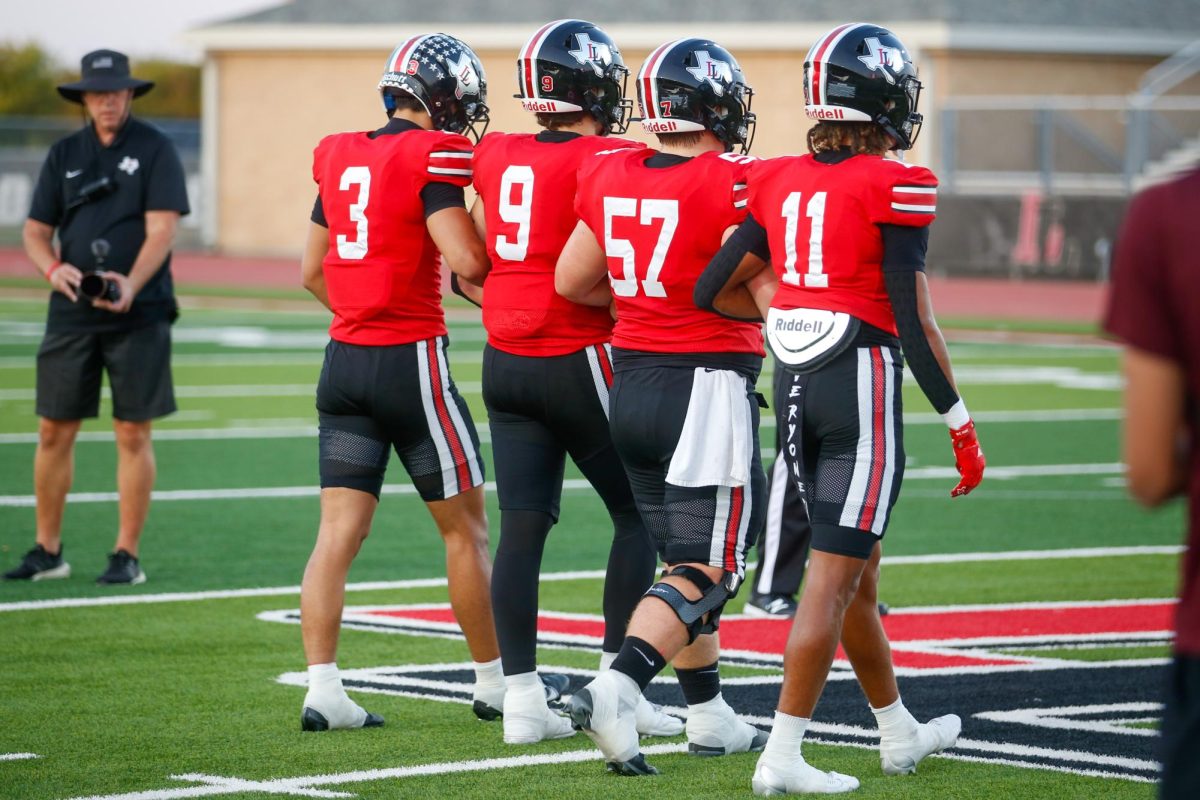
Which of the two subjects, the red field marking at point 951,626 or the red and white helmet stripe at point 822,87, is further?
the red field marking at point 951,626

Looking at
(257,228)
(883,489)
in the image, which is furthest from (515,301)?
(257,228)

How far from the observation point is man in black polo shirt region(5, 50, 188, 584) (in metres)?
8.84

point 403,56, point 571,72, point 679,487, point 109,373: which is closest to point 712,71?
point 571,72

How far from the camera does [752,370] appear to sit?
18.9 ft

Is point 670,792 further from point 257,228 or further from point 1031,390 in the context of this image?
A: point 257,228

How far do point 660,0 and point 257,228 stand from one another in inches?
396

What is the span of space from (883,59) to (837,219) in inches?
19.2

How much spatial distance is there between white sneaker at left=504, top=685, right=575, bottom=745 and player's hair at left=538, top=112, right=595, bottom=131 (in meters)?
1.75

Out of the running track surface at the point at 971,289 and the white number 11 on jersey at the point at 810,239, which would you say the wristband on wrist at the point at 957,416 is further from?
the running track surface at the point at 971,289

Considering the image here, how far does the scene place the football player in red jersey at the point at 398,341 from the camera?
20.0 ft

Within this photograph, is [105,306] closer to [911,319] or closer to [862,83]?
[862,83]

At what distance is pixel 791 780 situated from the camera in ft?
17.3

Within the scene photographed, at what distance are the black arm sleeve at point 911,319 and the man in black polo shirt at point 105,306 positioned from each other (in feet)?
15.0

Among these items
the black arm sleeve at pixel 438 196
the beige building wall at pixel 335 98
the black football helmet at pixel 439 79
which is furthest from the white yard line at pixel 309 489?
the beige building wall at pixel 335 98
